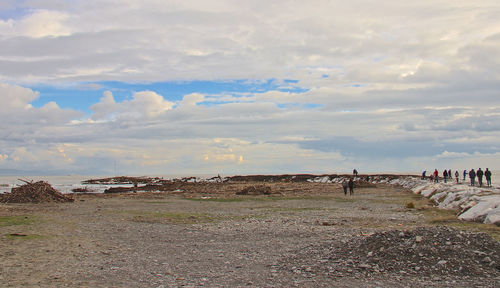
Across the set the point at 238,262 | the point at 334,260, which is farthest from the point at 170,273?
the point at 334,260

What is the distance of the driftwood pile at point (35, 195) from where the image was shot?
30.3 meters

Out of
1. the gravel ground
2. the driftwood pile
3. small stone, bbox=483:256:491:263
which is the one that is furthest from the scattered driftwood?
small stone, bbox=483:256:491:263

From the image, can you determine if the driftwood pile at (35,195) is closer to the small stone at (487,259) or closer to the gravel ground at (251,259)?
the gravel ground at (251,259)

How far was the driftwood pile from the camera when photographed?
99.3 ft

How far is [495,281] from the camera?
27.6 ft

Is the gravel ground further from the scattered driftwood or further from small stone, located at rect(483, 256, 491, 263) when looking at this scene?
the scattered driftwood

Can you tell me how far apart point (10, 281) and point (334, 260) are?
6740 mm

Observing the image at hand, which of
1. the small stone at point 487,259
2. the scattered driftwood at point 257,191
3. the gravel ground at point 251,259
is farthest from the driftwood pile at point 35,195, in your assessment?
the small stone at point 487,259

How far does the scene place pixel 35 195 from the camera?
1199 inches

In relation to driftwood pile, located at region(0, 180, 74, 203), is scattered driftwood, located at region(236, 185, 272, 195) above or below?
below

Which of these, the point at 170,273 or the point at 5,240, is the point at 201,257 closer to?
the point at 170,273

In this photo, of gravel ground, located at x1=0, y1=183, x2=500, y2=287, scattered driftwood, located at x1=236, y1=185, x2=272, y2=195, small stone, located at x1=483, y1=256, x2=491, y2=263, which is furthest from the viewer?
scattered driftwood, located at x1=236, y1=185, x2=272, y2=195

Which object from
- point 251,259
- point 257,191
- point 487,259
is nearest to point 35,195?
point 257,191

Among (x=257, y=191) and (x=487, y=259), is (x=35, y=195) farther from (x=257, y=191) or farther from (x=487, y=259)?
(x=487, y=259)
